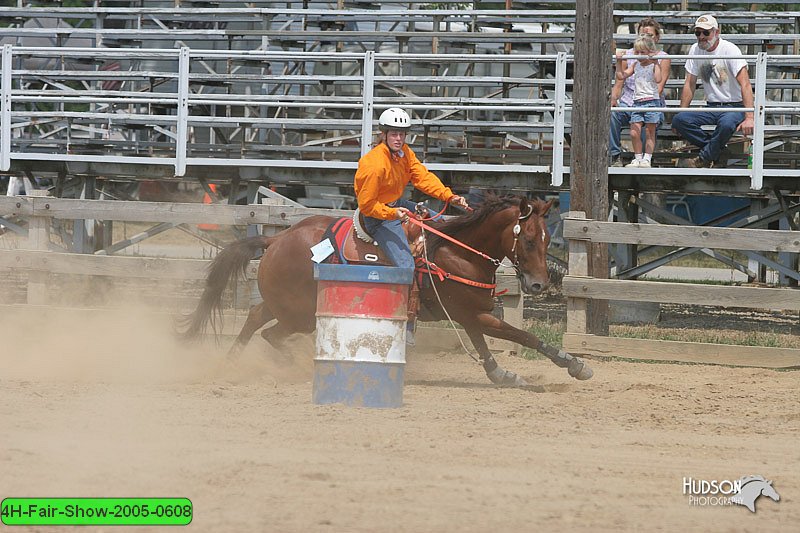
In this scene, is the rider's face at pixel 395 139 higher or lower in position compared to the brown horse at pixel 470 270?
higher

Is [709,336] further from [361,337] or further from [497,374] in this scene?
[361,337]

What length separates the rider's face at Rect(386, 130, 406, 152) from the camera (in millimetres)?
8359

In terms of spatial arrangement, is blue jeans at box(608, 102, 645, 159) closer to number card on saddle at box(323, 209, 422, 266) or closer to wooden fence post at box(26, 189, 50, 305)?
number card on saddle at box(323, 209, 422, 266)

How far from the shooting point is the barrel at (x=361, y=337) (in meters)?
7.72

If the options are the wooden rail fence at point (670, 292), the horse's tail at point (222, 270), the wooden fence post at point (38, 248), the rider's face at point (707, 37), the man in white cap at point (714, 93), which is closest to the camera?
the horse's tail at point (222, 270)

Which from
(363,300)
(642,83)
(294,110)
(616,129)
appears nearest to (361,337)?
(363,300)

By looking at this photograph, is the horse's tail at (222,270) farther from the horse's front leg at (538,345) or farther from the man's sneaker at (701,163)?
the man's sneaker at (701,163)

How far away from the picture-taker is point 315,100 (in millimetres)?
14188

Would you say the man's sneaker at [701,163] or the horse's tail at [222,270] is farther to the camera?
the man's sneaker at [701,163]

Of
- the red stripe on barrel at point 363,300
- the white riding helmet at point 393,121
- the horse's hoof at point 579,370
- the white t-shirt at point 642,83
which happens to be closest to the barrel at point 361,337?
the red stripe on barrel at point 363,300

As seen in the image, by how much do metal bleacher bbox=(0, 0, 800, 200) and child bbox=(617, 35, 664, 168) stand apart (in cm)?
29

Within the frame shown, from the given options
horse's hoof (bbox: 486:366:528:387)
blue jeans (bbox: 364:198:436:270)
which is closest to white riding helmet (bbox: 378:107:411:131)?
blue jeans (bbox: 364:198:436:270)

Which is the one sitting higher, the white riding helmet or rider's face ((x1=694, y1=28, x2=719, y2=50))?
rider's face ((x1=694, y1=28, x2=719, y2=50))

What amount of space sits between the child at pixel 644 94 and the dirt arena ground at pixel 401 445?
10.2ft
